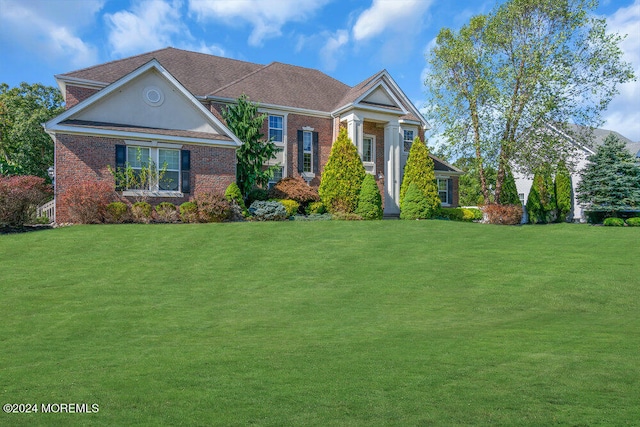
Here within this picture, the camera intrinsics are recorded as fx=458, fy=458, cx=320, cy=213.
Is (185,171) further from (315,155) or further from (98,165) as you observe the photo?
(315,155)

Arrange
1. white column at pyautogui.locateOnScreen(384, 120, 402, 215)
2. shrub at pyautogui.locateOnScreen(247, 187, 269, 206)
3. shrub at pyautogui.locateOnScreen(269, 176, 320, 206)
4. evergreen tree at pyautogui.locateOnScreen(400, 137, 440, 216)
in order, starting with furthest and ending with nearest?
1. white column at pyautogui.locateOnScreen(384, 120, 402, 215)
2. evergreen tree at pyautogui.locateOnScreen(400, 137, 440, 216)
3. shrub at pyautogui.locateOnScreen(269, 176, 320, 206)
4. shrub at pyautogui.locateOnScreen(247, 187, 269, 206)

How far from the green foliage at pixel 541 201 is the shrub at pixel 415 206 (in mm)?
15652

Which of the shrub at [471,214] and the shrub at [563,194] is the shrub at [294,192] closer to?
the shrub at [471,214]

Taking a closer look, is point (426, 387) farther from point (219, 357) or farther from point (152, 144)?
point (152, 144)

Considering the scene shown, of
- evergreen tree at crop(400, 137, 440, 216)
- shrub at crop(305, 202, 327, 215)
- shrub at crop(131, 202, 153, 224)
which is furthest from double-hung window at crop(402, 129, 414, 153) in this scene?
shrub at crop(131, 202, 153, 224)

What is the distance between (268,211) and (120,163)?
274 inches

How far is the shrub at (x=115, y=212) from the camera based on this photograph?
19.0m

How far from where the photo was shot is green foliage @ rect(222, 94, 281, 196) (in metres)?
24.9

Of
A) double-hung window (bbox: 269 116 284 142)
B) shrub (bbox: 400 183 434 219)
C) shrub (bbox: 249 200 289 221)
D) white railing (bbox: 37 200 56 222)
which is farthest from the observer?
double-hung window (bbox: 269 116 284 142)

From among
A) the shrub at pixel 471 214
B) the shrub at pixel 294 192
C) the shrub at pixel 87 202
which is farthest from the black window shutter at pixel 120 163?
the shrub at pixel 471 214

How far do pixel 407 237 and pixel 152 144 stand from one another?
1254 cm

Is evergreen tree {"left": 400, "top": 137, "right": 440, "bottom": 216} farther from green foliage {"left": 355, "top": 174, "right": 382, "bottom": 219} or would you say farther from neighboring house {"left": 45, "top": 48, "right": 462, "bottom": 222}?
green foliage {"left": 355, "top": 174, "right": 382, "bottom": 219}

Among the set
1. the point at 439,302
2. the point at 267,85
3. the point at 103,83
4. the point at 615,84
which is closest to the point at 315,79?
the point at 267,85

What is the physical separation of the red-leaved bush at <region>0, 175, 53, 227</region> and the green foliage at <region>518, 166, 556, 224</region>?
34.1 m
